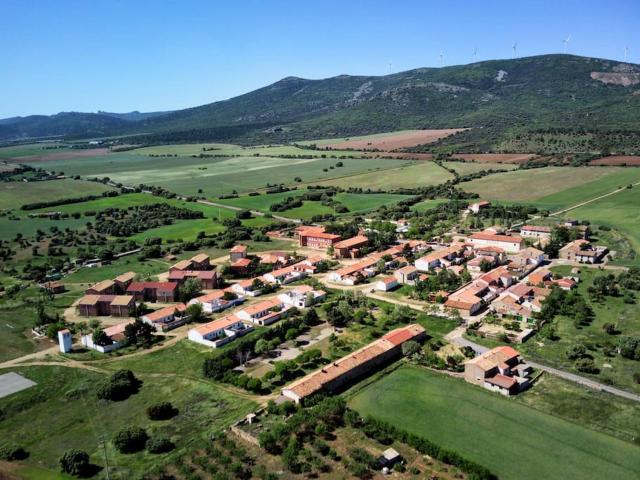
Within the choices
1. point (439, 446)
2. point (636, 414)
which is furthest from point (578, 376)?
point (439, 446)

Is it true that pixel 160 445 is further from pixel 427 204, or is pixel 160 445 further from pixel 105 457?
pixel 427 204

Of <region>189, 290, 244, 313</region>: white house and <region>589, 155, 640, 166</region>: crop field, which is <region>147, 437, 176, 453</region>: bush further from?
<region>589, 155, 640, 166</region>: crop field

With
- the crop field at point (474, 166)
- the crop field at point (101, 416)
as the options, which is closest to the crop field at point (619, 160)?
the crop field at point (474, 166)

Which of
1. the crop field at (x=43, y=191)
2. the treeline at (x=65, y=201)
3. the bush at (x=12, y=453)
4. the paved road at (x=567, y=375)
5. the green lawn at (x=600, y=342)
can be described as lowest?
the bush at (x=12, y=453)

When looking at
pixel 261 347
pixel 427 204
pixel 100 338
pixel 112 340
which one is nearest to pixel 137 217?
pixel 427 204

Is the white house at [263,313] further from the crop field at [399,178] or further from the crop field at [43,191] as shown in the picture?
the crop field at [43,191]

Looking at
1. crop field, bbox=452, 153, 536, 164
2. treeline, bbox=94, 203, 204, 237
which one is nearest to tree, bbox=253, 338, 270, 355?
treeline, bbox=94, 203, 204, 237
